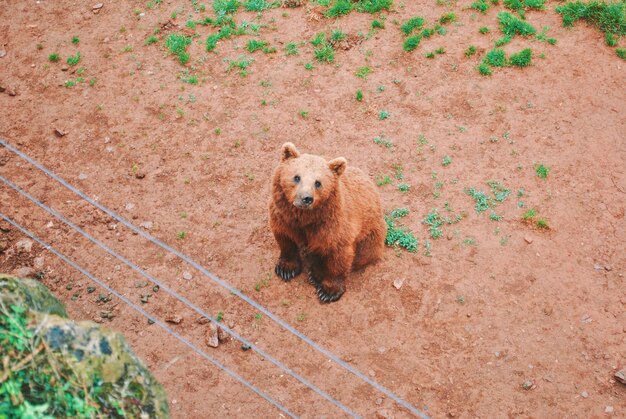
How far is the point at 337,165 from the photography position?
471cm

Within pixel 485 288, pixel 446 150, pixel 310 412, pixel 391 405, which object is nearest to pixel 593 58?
pixel 446 150

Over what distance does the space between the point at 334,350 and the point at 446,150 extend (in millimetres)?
3463

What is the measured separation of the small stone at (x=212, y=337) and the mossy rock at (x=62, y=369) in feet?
8.72

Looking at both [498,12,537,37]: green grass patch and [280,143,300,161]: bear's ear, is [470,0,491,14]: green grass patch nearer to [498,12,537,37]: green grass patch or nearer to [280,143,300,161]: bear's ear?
[498,12,537,37]: green grass patch

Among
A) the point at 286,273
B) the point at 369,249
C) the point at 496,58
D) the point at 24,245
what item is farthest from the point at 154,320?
the point at 496,58

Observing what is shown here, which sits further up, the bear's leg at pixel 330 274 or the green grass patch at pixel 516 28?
the green grass patch at pixel 516 28

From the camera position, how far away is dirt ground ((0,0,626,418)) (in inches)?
200

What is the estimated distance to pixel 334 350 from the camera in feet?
17.1

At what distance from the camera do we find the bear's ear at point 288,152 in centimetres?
469

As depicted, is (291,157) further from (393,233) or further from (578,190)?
(578,190)

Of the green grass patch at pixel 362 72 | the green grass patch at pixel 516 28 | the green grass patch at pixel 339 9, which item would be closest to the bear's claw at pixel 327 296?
the green grass patch at pixel 362 72

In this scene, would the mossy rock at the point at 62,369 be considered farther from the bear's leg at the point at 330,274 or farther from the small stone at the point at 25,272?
the small stone at the point at 25,272

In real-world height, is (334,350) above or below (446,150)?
below

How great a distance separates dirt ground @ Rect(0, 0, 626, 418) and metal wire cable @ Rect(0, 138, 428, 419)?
70 mm
